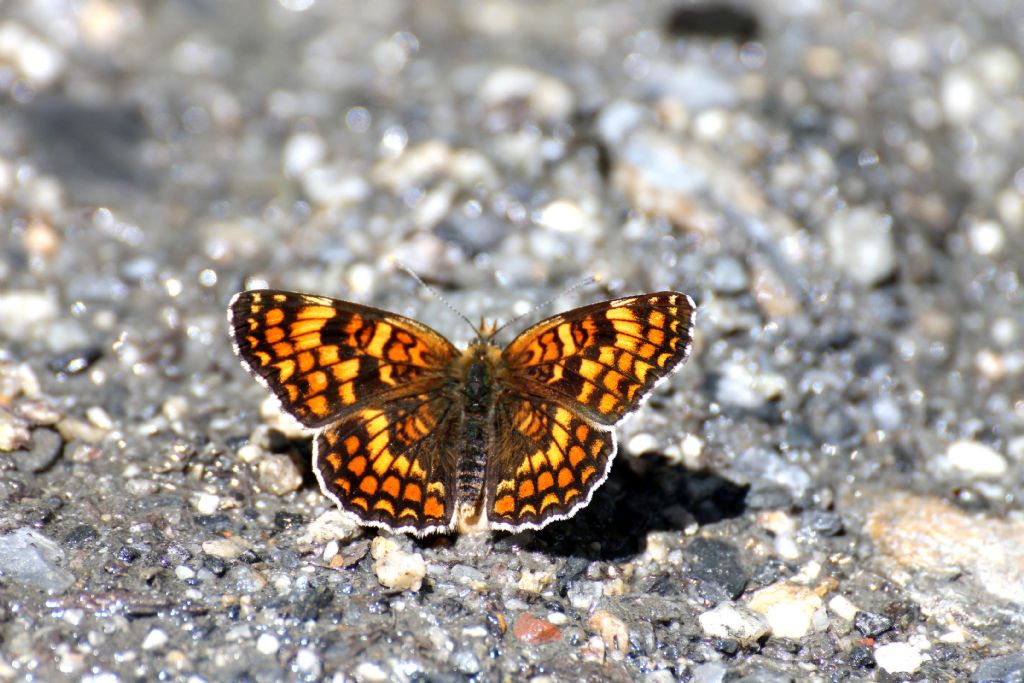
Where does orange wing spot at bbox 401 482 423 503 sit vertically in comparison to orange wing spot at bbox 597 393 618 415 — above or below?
below

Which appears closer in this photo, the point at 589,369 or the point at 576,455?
the point at 576,455

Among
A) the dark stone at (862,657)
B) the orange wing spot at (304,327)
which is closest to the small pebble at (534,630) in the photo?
the dark stone at (862,657)

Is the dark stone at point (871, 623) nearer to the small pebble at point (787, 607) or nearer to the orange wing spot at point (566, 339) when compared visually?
the small pebble at point (787, 607)

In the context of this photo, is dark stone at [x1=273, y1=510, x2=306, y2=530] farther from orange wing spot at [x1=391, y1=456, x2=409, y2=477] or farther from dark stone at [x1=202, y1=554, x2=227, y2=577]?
orange wing spot at [x1=391, y1=456, x2=409, y2=477]

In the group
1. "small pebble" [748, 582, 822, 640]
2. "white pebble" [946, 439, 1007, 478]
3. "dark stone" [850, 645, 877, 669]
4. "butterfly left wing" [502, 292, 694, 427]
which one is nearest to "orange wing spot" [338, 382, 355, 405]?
"butterfly left wing" [502, 292, 694, 427]

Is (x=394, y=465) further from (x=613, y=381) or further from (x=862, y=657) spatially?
(x=862, y=657)

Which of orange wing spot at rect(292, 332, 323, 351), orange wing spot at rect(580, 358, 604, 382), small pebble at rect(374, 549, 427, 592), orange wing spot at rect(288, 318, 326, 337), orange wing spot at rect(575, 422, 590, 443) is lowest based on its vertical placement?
small pebble at rect(374, 549, 427, 592)

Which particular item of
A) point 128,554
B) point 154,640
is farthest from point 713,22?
point 154,640
